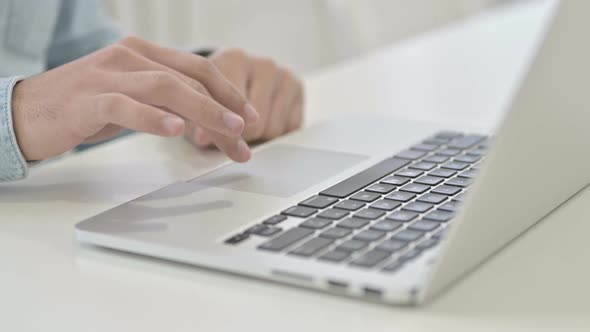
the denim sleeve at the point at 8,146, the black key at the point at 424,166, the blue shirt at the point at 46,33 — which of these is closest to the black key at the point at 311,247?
the black key at the point at 424,166

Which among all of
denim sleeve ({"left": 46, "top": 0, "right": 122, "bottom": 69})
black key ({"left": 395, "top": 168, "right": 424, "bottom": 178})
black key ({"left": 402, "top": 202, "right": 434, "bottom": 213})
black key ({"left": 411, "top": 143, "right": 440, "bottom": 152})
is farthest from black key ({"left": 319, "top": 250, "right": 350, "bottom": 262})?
denim sleeve ({"left": 46, "top": 0, "right": 122, "bottom": 69})

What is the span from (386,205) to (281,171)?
0.54 feet

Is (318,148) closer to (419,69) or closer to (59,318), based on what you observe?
(59,318)

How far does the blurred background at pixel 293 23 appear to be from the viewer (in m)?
2.02

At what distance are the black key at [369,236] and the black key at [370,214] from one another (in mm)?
35

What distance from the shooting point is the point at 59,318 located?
0.48 m

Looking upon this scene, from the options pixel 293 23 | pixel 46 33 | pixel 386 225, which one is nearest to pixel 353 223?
pixel 386 225

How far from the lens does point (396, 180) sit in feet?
2.20

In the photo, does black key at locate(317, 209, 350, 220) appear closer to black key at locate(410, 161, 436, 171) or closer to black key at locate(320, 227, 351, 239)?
black key at locate(320, 227, 351, 239)

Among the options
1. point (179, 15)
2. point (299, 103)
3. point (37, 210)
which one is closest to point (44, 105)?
point (37, 210)

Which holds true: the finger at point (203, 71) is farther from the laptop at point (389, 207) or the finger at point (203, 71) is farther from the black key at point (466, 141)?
the black key at point (466, 141)

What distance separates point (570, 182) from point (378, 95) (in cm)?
54

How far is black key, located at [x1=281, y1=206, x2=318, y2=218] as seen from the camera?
1.90 feet

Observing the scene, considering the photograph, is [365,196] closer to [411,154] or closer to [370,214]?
[370,214]
